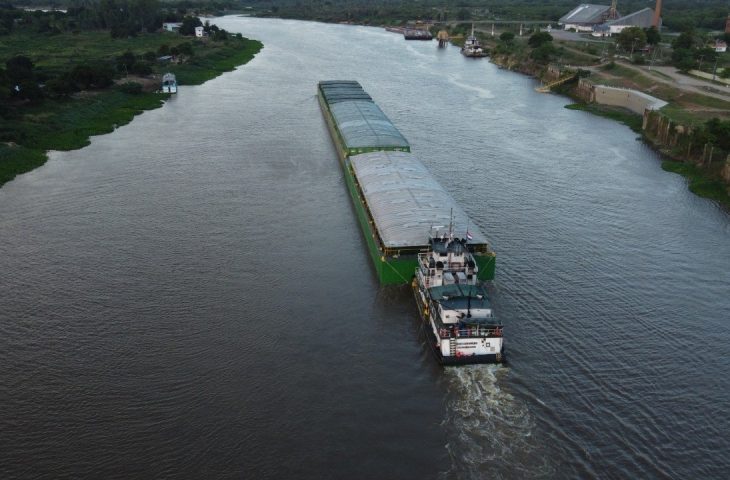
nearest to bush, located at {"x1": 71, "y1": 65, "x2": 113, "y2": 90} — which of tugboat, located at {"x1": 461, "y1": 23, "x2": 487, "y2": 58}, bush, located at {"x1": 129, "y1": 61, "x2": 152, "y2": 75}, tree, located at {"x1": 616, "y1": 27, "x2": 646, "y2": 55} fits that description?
bush, located at {"x1": 129, "y1": 61, "x2": 152, "y2": 75}

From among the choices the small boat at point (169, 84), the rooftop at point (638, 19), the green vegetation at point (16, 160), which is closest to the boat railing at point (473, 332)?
the green vegetation at point (16, 160)

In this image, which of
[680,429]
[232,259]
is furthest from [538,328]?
[232,259]

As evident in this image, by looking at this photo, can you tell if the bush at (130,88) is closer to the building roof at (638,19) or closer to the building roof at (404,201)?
the building roof at (404,201)

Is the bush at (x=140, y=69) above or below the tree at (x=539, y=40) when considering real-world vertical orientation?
below

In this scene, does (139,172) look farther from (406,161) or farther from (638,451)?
(638,451)

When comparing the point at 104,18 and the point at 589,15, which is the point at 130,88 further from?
the point at 589,15

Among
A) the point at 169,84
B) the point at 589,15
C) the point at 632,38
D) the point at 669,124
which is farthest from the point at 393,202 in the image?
the point at 589,15

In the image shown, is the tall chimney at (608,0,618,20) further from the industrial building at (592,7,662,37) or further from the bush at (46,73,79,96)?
the bush at (46,73,79,96)
